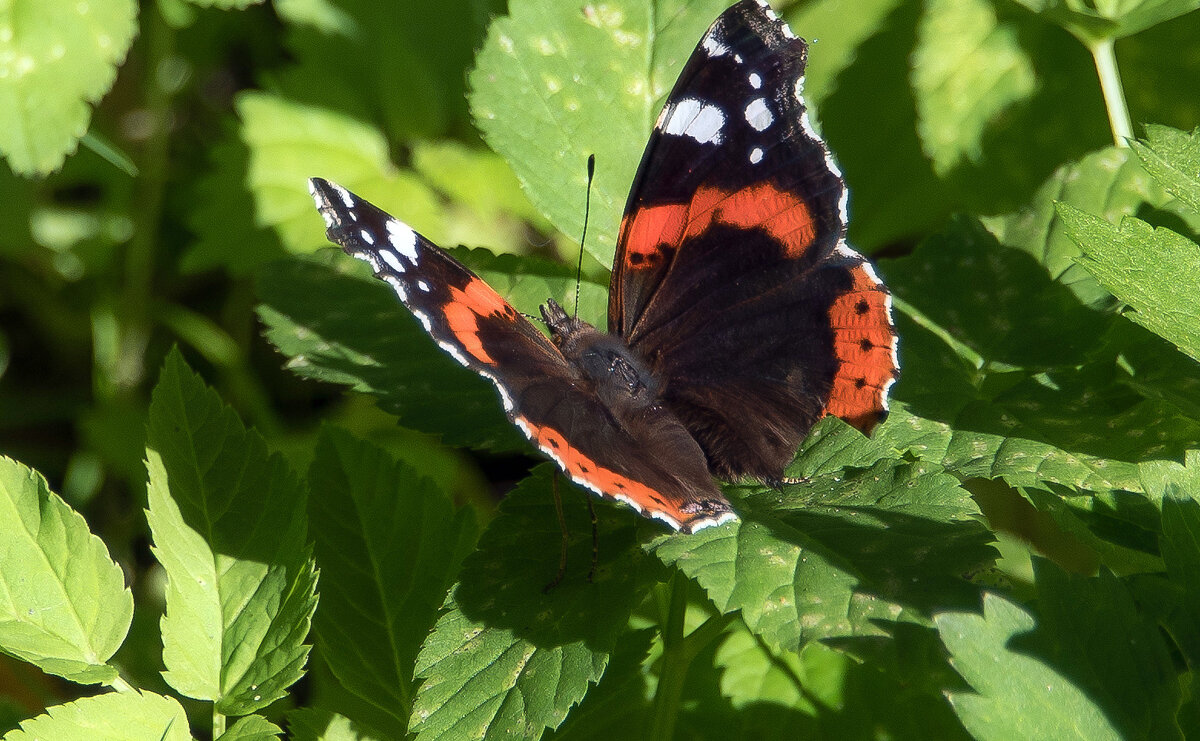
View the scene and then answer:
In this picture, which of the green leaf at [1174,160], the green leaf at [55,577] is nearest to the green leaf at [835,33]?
the green leaf at [1174,160]

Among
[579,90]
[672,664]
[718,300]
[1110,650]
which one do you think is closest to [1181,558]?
[1110,650]

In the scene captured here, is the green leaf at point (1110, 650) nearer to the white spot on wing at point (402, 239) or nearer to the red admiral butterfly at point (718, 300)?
the red admiral butterfly at point (718, 300)

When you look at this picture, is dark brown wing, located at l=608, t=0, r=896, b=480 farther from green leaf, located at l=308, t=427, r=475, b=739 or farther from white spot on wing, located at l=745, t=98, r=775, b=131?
green leaf, located at l=308, t=427, r=475, b=739

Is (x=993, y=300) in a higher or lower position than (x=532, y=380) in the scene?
lower

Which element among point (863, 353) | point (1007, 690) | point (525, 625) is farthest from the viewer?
point (863, 353)

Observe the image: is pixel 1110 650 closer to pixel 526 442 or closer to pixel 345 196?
pixel 526 442

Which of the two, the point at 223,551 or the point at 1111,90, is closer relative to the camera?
the point at 223,551

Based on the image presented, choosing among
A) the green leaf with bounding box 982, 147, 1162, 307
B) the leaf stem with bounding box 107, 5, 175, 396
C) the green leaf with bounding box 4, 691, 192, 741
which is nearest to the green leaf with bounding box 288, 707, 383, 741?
the green leaf with bounding box 4, 691, 192, 741
